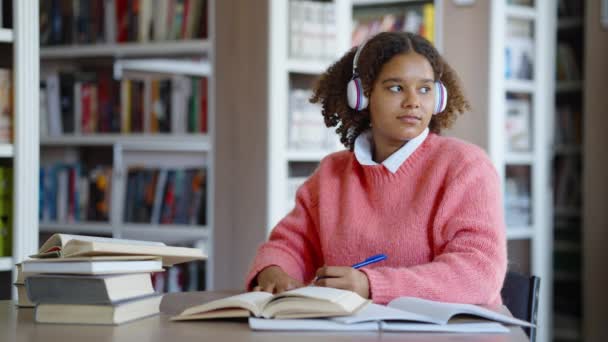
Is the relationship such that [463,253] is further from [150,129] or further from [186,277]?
[150,129]

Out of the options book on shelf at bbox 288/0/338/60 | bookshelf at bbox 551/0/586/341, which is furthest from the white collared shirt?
bookshelf at bbox 551/0/586/341

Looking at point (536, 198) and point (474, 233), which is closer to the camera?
point (474, 233)

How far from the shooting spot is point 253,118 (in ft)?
11.4

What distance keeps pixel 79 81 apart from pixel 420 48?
2.88 metres

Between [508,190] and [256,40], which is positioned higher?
[256,40]

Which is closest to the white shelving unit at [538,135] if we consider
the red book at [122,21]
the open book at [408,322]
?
the red book at [122,21]

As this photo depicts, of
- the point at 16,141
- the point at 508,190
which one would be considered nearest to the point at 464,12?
the point at 508,190

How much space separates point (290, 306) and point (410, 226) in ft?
1.55

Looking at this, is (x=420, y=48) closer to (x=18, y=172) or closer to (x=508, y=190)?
(x=18, y=172)

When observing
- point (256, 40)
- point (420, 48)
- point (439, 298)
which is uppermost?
point (256, 40)

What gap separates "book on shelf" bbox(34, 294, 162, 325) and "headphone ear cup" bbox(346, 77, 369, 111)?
65cm

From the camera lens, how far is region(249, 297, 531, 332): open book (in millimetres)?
1249

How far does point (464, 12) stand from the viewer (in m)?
3.98

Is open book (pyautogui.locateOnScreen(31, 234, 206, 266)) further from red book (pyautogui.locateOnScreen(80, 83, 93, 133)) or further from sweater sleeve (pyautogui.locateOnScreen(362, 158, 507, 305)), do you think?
red book (pyautogui.locateOnScreen(80, 83, 93, 133))
